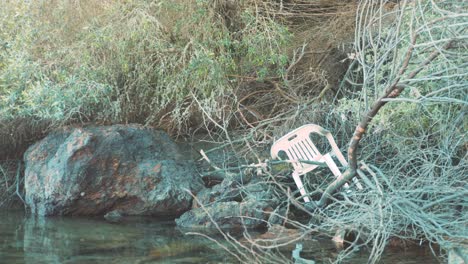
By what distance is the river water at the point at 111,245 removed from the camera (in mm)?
7496

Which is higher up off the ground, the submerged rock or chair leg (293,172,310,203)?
chair leg (293,172,310,203)

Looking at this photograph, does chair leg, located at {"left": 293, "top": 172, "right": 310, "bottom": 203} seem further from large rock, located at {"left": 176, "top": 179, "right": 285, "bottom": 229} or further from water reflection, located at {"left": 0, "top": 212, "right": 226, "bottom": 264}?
water reflection, located at {"left": 0, "top": 212, "right": 226, "bottom": 264}

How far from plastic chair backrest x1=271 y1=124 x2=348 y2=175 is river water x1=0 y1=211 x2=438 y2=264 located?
1.72m

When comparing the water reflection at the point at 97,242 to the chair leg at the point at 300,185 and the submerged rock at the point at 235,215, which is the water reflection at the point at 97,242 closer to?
the submerged rock at the point at 235,215

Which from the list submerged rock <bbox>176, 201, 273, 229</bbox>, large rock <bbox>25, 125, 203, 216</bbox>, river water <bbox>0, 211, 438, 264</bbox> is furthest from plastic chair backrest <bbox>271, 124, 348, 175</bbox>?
river water <bbox>0, 211, 438, 264</bbox>

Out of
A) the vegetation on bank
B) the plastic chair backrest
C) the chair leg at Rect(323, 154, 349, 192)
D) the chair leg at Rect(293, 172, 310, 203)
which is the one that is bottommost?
the chair leg at Rect(293, 172, 310, 203)

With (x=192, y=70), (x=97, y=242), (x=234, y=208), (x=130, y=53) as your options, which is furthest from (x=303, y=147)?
(x=130, y=53)

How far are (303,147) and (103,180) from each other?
3.08 meters

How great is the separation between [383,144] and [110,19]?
4.89m

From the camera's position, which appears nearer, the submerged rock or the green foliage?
the submerged rock

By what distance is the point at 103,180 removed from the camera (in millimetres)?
10297

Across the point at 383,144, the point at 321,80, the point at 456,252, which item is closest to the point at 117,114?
the point at 321,80

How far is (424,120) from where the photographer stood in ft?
30.2

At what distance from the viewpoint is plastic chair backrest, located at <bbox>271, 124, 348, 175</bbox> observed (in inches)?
378
